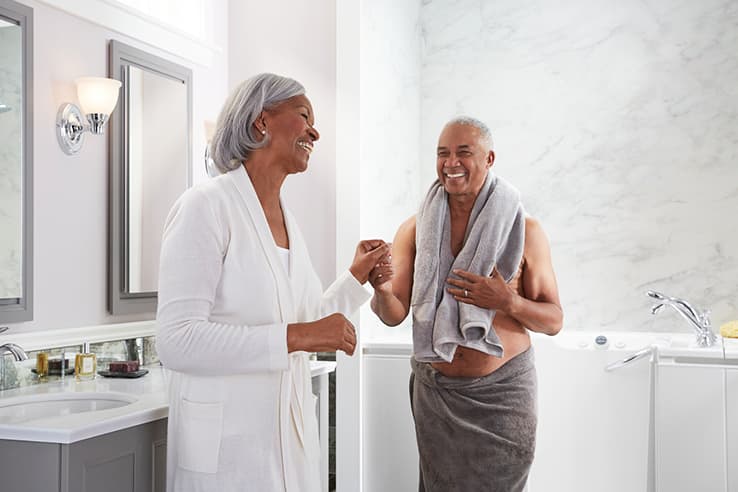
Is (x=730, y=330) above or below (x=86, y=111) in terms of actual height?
below

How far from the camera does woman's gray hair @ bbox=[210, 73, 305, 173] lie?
1811 mm

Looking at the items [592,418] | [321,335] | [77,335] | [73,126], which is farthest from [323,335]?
[592,418]

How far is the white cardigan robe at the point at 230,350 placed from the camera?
162cm

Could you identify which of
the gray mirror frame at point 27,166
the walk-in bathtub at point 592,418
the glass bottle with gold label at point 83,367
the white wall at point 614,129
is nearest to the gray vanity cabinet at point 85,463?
the glass bottle with gold label at point 83,367

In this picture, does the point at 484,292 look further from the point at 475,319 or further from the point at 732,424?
the point at 732,424

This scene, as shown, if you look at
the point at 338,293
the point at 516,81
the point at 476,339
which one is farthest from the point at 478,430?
the point at 516,81

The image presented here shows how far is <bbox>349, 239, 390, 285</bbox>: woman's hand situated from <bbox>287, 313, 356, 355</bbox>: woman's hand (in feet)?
1.22

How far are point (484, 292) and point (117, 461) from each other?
1.06 meters

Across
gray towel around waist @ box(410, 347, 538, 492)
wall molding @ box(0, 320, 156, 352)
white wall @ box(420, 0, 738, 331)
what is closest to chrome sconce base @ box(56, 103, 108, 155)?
wall molding @ box(0, 320, 156, 352)

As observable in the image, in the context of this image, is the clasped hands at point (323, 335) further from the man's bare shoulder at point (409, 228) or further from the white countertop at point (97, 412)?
the man's bare shoulder at point (409, 228)

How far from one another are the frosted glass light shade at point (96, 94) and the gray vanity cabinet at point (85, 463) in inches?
41.8

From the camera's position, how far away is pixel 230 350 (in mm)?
1615

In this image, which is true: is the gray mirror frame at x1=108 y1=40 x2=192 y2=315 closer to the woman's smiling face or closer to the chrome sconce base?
the chrome sconce base

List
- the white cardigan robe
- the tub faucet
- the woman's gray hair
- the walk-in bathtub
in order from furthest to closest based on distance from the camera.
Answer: the walk-in bathtub
the tub faucet
the woman's gray hair
the white cardigan robe
